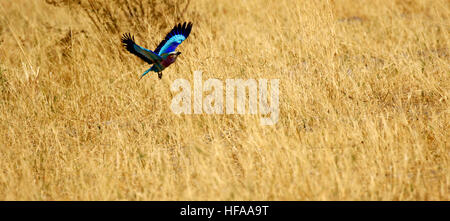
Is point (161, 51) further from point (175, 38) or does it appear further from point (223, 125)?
point (223, 125)

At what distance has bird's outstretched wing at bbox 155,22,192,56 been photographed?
3.83m

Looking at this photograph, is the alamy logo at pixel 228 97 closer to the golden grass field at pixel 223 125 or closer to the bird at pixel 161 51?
the golden grass field at pixel 223 125

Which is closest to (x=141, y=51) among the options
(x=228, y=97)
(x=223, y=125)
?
(x=223, y=125)

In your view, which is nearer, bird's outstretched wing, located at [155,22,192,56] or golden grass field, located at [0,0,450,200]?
golden grass field, located at [0,0,450,200]

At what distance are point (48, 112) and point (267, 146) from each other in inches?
93.1

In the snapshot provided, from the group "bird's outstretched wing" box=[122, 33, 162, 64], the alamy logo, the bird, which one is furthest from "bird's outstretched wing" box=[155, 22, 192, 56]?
the alamy logo

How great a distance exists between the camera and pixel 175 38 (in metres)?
3.95

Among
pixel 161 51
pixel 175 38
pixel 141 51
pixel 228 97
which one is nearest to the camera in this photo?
pixel 141 51

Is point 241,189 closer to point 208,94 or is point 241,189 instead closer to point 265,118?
point 265,118

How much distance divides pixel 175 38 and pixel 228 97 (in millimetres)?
762

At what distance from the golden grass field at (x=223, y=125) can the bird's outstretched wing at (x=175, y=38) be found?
59cm

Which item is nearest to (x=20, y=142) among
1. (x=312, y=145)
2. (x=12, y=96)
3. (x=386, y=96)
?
(x=12, y=96)

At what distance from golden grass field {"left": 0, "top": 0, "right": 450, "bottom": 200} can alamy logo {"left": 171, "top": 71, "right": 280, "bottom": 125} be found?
0.08 m

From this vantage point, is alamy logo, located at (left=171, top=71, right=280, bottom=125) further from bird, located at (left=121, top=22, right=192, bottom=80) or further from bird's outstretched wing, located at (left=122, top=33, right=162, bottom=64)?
bird's outstretched wing, located at (left=122, top=33, right=162, bottom=64)
